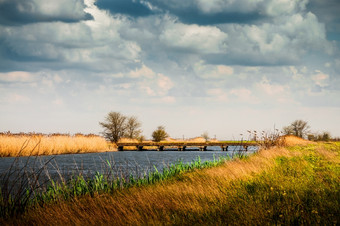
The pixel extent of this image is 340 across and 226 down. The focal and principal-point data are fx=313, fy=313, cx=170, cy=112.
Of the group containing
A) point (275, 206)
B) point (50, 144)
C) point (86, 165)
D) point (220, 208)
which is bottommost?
point (86, 165)

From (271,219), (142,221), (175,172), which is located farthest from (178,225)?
(175,172)

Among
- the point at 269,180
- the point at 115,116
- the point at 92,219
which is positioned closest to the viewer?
the point at 92,219

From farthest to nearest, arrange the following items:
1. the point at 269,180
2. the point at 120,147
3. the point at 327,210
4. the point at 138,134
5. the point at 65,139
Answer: the point at 138,134, the point at 120,147, the point at 65,139, the point at 269,180, the point at 327,210

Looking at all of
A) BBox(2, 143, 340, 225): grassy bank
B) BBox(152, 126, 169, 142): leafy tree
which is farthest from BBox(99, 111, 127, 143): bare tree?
BBox(2, 143, 340, 225): grassy bank

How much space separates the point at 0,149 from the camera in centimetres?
2747

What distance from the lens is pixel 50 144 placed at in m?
33.4

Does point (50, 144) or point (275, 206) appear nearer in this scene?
point (275, 206)

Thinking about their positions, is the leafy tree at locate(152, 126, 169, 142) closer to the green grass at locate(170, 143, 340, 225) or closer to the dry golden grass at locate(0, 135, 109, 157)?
the dry golden grass at locate(0, 135, 109, 157)

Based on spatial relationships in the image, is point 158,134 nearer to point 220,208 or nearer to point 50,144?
point 50,144

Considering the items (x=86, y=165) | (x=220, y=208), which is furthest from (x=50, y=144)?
(x=220, y=208)

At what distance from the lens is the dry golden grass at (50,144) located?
28.3 meters

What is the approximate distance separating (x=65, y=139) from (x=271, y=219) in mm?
34311

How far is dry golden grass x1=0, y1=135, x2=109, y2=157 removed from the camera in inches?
1114

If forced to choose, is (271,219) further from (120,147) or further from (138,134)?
(138,134)
